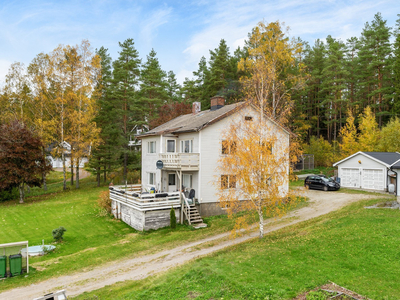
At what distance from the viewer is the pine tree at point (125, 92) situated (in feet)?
123

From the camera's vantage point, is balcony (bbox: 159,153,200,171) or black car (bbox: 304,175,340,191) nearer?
balcony (bbox: 159,153,200,171)

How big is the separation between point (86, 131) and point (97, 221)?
588 inches

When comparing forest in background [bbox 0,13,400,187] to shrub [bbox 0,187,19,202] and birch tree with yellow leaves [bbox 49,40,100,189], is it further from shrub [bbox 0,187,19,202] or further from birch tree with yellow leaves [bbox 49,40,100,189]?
shrub [bbox 0,187,19,202]

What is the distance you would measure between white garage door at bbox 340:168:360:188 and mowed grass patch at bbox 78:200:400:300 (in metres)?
18.6

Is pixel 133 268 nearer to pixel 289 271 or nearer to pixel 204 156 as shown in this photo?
pixel 289 271

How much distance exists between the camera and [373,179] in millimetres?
28047

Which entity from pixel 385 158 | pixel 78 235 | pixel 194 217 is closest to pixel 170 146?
pixel 194 217

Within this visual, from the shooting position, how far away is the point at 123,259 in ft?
45.0

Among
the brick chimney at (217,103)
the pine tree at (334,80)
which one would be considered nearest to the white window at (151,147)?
the brick chimney at (217,103)

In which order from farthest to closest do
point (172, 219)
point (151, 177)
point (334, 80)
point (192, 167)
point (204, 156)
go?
point (334, 80), point (151, 177), point (204, 156), point (192, 167), point (172, 219)

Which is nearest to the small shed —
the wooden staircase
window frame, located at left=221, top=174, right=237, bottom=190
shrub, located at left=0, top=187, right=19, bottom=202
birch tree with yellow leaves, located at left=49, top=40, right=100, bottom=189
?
window frame, located at left=221, top=174, right=237, bottom=190

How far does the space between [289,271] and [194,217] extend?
11.2 m

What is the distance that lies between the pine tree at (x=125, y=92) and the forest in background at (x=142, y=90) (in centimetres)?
15

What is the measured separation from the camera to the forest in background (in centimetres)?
3155
